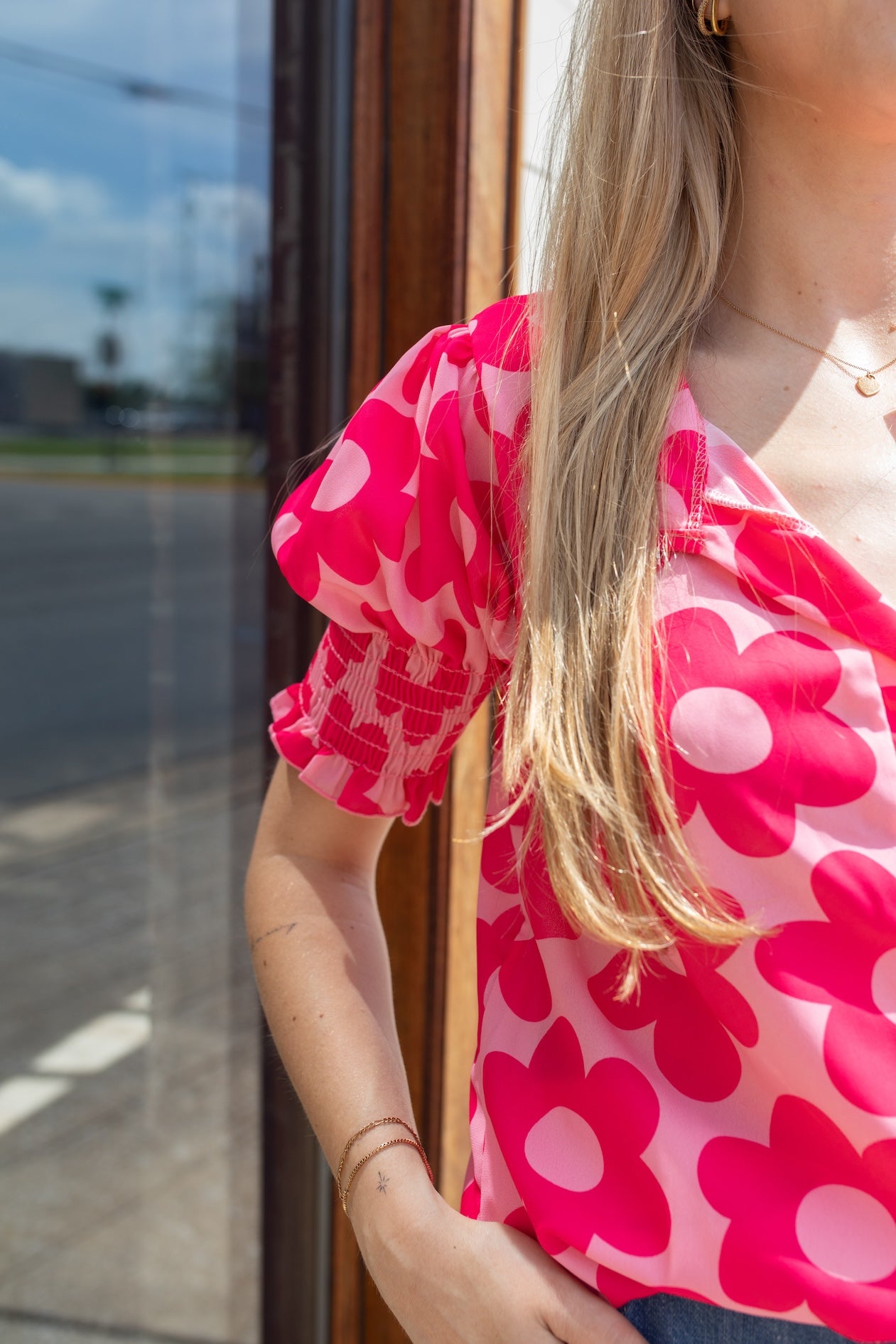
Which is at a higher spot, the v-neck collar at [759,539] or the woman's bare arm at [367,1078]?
the v-neck collar at [759,539]

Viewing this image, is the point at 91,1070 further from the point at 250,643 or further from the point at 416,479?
the point at 416,479

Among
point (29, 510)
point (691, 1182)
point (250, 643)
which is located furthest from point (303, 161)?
point (29, 510)

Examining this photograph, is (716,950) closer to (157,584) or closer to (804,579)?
(804,579)

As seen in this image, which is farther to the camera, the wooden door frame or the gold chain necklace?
the wooden door frame

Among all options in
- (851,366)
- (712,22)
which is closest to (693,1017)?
(851,366)

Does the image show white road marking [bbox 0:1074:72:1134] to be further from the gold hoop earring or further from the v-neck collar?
the gold hoop earring

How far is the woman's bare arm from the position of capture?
0.65 m

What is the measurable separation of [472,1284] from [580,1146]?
0.33 feet

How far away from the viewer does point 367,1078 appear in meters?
0.78

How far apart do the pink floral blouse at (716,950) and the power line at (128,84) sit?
81cm

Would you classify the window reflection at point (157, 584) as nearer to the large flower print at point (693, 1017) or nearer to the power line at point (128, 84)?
the power line at point (128, 84)

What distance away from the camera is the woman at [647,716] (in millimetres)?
613

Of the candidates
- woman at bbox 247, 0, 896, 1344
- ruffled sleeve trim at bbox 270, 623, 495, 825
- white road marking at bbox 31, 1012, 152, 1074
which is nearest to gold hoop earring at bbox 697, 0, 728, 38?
woman at bbox 247, 0, 896, 1344

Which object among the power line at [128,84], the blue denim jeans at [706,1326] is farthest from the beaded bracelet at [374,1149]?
the power line at [128,84]
